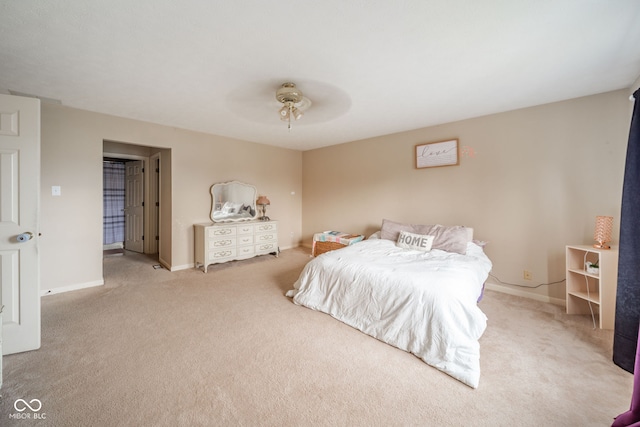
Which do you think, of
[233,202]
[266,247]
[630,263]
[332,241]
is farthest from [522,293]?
[233,202]

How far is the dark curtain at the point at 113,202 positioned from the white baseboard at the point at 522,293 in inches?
294

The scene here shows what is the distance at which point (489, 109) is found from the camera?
3158mm

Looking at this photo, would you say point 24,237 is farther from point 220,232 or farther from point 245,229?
point 245,229

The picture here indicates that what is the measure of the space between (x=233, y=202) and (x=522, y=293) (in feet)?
15.4

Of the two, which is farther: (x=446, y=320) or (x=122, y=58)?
(x=122, y=58)

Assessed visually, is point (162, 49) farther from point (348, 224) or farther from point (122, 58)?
point (348, 224)

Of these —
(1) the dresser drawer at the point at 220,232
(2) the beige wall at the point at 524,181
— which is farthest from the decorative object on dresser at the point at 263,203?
(2) the beige wall at the point at 524,181

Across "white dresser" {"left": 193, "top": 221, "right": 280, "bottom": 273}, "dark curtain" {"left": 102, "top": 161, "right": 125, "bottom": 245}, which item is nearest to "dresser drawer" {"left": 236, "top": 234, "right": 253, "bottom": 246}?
"white dresser" {"left": 193, "top": 221, "right": 280, "bottom": 273}

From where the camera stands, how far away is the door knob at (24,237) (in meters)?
1.89

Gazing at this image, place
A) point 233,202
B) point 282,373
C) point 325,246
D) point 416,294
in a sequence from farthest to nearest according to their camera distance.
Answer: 1. point 233,202
2. point 325,246
3. point 416,294
4. point 282,373

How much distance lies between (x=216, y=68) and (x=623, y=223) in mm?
3431

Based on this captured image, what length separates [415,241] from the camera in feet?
10.8

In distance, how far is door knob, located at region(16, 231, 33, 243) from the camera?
1.89 meters

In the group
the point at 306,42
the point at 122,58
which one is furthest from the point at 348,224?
the point at 122,58
